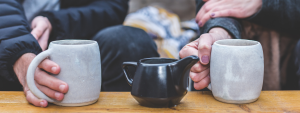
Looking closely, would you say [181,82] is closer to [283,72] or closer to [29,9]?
[283,72]

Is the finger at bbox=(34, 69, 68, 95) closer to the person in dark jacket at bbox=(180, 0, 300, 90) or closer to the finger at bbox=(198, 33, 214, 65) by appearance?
the finger at bbox=(198, 33, 214, 65)

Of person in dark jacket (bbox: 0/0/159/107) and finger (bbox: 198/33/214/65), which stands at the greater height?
finger (bbox: 198/33/214/65)

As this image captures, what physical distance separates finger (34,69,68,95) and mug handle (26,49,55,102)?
2cm

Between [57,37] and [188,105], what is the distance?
0.61m

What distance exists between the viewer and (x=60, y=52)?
0.49 meters

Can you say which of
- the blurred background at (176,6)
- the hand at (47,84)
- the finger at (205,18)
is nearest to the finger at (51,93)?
the hand at (47,84)

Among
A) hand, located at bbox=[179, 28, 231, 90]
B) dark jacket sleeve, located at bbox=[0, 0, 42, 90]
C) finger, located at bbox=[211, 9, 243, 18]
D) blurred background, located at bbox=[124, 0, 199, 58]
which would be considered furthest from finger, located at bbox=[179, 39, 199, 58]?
blurred background, located at bbox=[124, 0, 199, 58]

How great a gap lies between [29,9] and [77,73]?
66 cm

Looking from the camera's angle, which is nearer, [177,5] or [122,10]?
[122,10]

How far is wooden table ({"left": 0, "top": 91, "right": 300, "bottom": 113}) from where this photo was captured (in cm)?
50

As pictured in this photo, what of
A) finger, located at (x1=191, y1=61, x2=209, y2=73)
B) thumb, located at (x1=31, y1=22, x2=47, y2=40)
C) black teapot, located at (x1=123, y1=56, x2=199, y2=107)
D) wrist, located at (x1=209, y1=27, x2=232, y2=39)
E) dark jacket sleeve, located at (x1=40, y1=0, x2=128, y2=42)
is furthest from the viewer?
dark jacket sleeve, located at (x1=40, y1=0, x2=128, y2=42)

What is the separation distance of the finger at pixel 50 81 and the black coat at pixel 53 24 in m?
0.15

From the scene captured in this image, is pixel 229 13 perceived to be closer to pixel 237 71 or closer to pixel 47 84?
pixel 237 71

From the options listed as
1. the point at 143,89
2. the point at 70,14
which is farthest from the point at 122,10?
the point at 143,89
